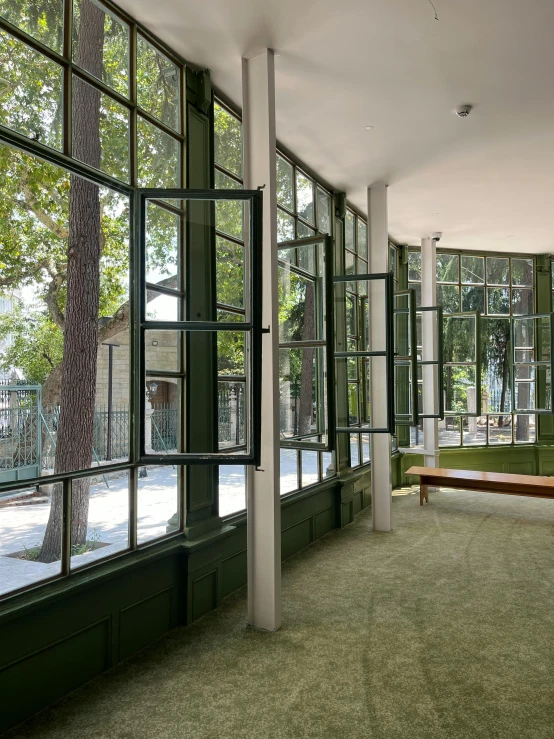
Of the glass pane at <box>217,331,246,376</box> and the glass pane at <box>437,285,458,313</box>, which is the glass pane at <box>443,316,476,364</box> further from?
the glass pane at <box>217,331,246,376</box>

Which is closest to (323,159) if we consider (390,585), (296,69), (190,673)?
(296,69)

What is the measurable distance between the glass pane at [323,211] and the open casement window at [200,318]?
2245 mm

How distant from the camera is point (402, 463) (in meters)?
7.99

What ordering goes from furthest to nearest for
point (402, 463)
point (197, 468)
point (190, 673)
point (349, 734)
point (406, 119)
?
point (402, 463), point (406, 119), point (197, 468), point (190, 673), point (349, 734)

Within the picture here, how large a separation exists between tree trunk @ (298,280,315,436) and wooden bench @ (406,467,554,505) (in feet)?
10.6

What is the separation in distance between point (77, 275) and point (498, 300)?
7.39 metres

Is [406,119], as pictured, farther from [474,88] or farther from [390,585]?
[390,585]

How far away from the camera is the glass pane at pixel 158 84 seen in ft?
10.2

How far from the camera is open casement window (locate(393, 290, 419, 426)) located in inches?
220

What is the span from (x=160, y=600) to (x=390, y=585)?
1660 millimetres

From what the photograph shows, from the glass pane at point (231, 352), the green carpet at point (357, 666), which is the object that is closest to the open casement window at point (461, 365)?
the green carpet at point (357, 666)

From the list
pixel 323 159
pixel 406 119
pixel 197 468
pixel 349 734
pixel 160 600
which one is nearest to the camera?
pixel 349 734

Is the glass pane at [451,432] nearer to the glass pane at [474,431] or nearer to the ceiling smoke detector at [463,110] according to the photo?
the glass pane at [474,431]

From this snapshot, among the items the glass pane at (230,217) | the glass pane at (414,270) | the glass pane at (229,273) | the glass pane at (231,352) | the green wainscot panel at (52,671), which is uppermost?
the glass pane at (414,270)
